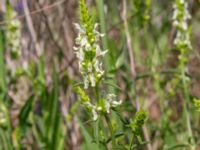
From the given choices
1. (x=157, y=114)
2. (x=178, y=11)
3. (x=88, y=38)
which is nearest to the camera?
(x=88, y=38)

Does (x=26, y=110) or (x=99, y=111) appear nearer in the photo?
(x=99, y=111)

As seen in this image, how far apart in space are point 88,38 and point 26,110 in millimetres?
831

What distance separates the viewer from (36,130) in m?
1.95

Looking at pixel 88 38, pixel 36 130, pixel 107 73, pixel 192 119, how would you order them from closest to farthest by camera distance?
pixel 88 38 → pixel 107 73 → pixel 36 130 → pixel 192 119

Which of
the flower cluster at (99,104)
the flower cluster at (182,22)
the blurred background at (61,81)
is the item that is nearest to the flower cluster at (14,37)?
the blurred background at (61,81)

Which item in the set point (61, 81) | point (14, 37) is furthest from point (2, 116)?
point (61, 81)

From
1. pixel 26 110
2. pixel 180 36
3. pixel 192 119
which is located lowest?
pixel 192 119

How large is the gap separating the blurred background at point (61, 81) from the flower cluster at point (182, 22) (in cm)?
10

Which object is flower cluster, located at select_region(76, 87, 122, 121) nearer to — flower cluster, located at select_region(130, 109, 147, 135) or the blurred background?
flower cluster, located at select_region(130, 109, 147, 135)

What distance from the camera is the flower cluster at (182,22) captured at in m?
1.54

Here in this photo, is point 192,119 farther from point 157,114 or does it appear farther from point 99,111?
point 99,111

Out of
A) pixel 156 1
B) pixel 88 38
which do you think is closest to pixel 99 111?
pixel 88 38

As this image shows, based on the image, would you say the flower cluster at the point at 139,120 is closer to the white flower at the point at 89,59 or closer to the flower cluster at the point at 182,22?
the white flower at the point at 89,59

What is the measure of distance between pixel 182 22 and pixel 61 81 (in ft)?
2.57
